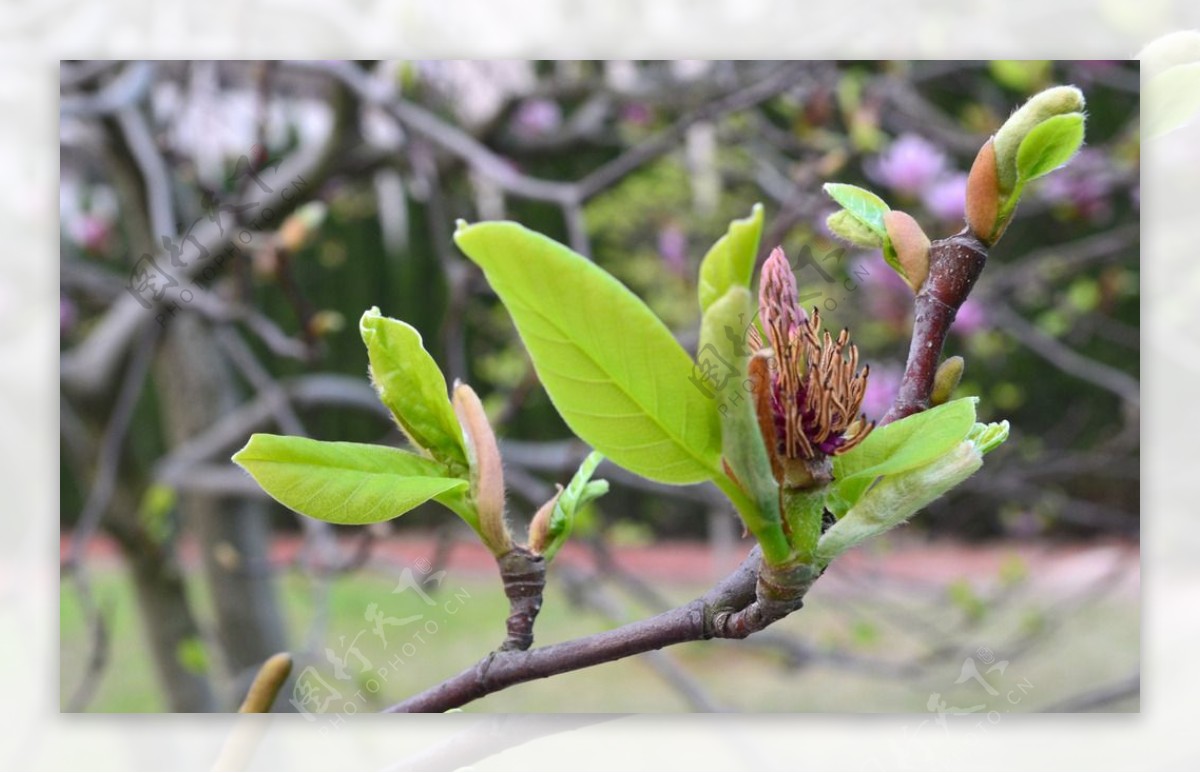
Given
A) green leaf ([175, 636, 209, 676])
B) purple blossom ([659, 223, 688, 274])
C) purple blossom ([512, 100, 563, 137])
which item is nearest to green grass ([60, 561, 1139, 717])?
green leaf ([175, 636, 209, 676])

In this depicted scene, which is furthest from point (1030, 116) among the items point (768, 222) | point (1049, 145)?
point (768, 222)

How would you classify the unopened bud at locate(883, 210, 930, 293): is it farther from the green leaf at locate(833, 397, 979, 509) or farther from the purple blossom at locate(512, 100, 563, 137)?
the purple blossom at locate(512, 100, 563, 137)

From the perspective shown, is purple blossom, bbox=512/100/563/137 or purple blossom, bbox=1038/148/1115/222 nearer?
purple blossom, bbox=1038/148/1115/222

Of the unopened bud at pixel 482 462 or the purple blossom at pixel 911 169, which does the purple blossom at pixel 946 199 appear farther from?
the unopened bud at pixel 482 462

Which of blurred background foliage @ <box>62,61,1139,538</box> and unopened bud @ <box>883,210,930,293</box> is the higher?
blurred background foliage @ <box>62,61,1139,538</box>

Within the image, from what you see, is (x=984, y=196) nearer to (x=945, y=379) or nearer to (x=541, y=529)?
(x=945, y=379)

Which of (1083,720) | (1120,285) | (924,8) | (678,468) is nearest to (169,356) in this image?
(924,8)

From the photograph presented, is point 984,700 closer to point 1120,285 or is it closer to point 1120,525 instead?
point 1120,525
